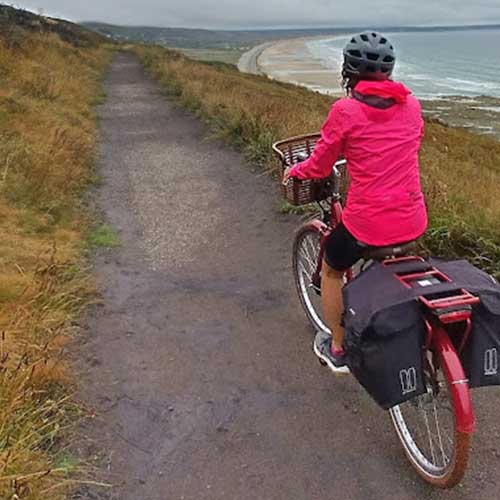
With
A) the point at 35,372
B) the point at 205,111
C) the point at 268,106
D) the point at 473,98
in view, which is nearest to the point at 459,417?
the point at 35,372

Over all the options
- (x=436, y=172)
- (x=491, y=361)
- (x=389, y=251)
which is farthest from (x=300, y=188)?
(x=436, y=172)

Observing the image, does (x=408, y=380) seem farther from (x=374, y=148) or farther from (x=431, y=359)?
(x=374, y=148)

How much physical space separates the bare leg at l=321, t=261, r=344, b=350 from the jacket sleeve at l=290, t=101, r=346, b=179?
0.52 meters

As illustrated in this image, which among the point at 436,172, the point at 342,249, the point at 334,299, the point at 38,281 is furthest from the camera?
the point at 436,172

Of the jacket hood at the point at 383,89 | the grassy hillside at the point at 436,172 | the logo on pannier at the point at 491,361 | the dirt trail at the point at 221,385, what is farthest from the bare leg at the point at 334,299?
the grassy hillside at the point at 436,172

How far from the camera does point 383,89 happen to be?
2.71m

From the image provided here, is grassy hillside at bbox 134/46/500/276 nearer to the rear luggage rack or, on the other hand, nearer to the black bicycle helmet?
the rear luggage rack

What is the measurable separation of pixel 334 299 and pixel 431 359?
75 centimetres

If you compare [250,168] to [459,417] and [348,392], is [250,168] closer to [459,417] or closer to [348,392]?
[348,392]

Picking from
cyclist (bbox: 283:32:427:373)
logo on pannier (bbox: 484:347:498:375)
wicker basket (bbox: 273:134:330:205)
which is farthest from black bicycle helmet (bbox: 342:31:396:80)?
logo on pannier (bbox: 484:347:498:375)

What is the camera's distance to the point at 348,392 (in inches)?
141

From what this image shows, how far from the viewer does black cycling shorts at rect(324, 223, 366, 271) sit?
3.03m

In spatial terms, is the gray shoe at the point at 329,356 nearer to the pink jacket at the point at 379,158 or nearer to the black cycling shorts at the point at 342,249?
the black cycling shorts at the point at 342,249

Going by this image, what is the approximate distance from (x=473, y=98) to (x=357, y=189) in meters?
50.5
